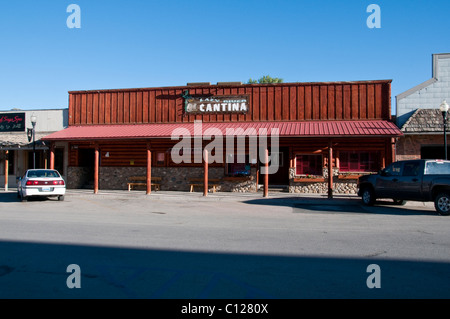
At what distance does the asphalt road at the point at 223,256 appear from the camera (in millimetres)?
4684

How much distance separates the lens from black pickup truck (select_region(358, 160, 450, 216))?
39.2 ft

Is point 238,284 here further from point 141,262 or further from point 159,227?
point 159,227

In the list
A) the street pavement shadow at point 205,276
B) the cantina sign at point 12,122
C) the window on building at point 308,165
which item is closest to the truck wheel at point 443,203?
the street pavement shadow at point 205,276

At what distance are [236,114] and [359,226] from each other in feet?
41.7

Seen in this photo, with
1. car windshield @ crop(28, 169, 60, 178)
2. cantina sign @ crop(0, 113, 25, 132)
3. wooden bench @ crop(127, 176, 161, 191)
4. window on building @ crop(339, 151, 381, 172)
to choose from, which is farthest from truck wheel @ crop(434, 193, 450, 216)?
cantina sign @ crop(0, 113, 25, 132)

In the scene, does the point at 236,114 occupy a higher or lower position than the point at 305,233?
higher

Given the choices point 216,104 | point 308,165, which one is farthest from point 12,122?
point 308,165

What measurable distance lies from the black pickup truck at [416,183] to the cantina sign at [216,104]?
9.24 meters

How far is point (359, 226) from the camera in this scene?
979cm

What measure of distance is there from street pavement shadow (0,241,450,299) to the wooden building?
483 inches

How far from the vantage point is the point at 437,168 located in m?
12.4

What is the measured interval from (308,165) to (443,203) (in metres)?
9.34

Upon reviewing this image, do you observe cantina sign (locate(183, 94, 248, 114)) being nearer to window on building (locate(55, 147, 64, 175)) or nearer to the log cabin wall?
the log cabin wall
